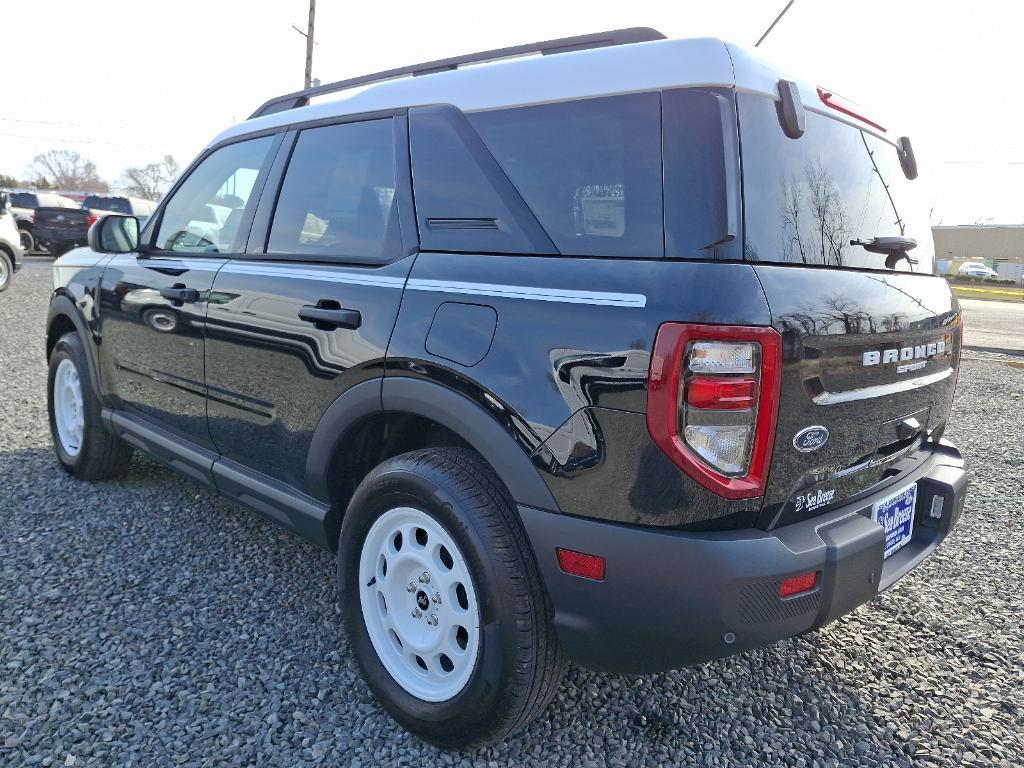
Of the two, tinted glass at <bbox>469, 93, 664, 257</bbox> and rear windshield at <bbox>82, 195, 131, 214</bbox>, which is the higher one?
rear windshield at <bbox>82, 195, 131, 214</bbox>

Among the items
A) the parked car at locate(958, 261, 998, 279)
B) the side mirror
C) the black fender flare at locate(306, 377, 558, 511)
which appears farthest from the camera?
the parked car at locate(958, 261, 998, 279)

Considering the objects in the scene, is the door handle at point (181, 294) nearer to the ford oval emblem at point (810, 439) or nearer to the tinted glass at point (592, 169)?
the tinted glass at point (592, 169)

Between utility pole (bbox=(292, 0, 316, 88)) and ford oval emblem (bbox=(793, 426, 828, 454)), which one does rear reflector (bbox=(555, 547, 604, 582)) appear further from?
utility pole (bbox=(292, 0, 316, 88))

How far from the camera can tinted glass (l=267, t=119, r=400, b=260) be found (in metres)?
2.38

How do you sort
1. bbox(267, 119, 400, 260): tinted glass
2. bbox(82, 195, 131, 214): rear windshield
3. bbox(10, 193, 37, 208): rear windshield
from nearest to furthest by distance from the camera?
1. bbox(267, 119, 400, 260): tinted glass
2. bbox(10, 193, 37, 208): rear windshield
3. bbox(82, 195, 131, 214): rear windshield

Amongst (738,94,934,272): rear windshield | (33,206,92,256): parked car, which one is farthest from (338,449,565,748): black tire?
(33,206,92,256): parked car

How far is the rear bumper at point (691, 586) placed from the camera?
1.64 metres

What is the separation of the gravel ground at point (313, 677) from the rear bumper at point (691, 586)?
0.54m

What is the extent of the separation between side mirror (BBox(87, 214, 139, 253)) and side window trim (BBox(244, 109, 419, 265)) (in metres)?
1.10

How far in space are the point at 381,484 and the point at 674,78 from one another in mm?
1361

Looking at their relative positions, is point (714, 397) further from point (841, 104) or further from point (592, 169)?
point (841, 104)

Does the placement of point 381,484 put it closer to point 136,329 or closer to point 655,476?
point 655,476

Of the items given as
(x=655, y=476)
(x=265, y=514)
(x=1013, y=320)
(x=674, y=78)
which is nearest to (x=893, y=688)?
(x=655, y=476)

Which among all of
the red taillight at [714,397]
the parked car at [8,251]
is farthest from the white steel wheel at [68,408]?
the parked car at [8,251]
